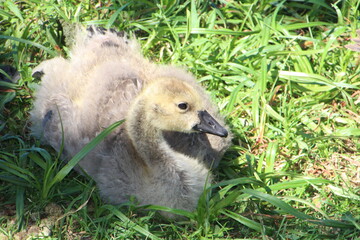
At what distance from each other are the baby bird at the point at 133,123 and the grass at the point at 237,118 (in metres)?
0.13

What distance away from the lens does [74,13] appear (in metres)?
4.89

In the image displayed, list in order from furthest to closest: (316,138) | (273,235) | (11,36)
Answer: (11,36) → (316,138) → (273,235)

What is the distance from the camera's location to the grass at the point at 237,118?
3.46 meters

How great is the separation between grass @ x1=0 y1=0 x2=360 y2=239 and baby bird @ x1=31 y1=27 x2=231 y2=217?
13 centimetres

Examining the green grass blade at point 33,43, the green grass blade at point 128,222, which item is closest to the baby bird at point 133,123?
the green grass blade at point 128,222

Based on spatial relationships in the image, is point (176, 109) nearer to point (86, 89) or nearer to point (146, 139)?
point (146, 139)

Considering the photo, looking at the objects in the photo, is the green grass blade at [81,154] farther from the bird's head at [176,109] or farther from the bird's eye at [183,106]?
the bird's eye at [183,106]

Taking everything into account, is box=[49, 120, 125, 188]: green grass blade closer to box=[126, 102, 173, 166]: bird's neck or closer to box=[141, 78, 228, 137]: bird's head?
box=[126, 102, 173, 166]: bird's neck

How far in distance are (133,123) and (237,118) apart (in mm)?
1105

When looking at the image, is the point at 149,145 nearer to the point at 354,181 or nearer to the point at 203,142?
the point at 203,142

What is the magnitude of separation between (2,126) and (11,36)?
831 millimetres

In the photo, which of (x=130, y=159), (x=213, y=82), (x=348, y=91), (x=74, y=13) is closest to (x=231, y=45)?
(x=213, y=82)

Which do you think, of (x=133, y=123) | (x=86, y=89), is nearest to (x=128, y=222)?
(x=133, y=123)

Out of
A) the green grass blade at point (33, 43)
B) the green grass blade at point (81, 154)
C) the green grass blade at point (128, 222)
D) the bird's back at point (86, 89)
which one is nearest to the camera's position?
the green grass blade at point (128, 222)
